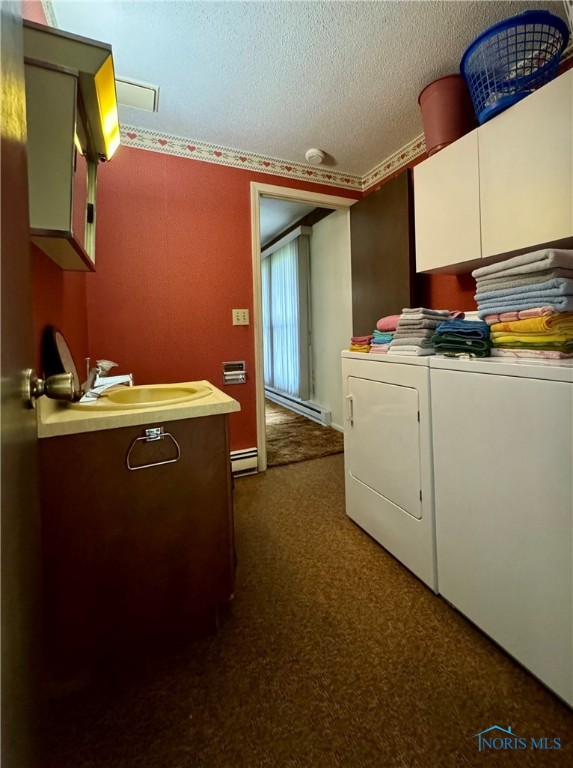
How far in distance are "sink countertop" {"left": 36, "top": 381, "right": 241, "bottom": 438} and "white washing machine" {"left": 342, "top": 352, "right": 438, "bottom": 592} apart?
690mm

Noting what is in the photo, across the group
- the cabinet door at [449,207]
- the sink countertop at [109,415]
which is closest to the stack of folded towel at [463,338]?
the cabinet door at [449,207]

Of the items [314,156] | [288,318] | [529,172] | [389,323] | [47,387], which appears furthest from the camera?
[288,318]

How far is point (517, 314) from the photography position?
1.06 meters

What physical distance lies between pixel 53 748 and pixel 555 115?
244 cm

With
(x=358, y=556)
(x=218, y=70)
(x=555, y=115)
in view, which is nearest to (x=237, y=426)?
(x=358, y=556)

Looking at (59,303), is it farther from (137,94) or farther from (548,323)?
(548,323)

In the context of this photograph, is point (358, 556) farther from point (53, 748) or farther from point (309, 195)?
point (309, 195)

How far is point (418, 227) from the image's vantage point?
6.19 ft

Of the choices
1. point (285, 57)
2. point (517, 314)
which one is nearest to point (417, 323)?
point (517, 314)

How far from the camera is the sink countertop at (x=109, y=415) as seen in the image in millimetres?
879

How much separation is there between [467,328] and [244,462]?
1833 millimetres

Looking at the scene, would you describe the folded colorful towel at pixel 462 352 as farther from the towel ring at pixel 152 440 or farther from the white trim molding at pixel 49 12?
the white trim molding at pixel 49 12

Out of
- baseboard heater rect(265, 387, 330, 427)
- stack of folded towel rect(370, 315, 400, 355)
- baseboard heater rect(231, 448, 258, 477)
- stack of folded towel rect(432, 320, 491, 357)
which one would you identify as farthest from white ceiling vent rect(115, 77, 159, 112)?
baseboard heater rect(265, 387, 330, 427)

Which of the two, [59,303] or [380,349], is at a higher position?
[59,303]
